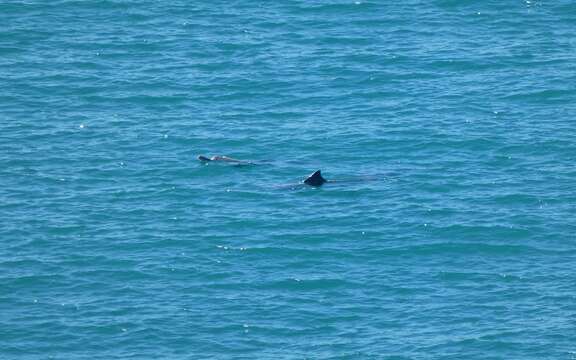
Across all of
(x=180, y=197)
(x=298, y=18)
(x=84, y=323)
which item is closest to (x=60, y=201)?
(x=180, y=197)

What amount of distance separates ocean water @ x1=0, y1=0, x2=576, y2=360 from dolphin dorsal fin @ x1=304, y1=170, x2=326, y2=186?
36.6 inches

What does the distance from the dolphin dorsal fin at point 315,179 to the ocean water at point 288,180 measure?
93 centimetres

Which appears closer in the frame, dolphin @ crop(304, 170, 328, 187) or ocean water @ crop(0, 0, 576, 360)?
ocean water @ crop(0, 0, 576, 360)

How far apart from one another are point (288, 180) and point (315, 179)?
2.09 m

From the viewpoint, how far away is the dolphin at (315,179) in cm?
7512

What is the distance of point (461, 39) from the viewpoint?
95688mm

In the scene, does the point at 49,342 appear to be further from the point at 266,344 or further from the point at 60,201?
the point at 60,201

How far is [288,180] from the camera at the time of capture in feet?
252

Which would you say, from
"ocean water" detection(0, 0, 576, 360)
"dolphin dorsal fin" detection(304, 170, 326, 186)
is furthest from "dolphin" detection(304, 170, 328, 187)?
"ocean water" detection(0, 0, 576, 360)

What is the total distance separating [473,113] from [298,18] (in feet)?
66.9

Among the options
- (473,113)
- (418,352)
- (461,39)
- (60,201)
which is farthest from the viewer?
(461,39)

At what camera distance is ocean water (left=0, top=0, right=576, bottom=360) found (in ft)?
204

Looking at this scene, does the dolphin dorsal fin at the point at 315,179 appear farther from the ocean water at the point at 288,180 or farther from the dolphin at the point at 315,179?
the ocean water at the point at 288,180

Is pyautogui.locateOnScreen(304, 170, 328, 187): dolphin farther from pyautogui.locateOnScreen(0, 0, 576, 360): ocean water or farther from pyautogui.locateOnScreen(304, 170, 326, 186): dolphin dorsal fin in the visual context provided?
pyautogui.locateOnScreen(0, 0, 576, 360): ocean water
